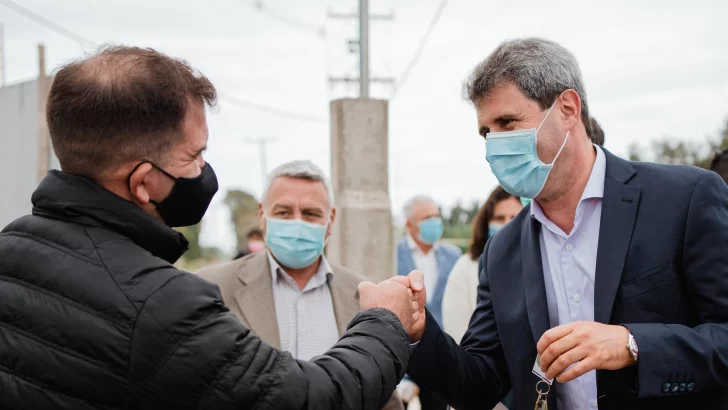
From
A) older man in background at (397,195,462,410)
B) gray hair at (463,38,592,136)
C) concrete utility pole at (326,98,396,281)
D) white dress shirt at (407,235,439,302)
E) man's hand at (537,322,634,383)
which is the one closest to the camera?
man's hand at (537,322,634,383)

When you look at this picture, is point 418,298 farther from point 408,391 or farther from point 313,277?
point 408,391

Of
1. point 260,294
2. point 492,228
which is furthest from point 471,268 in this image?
point 260,294

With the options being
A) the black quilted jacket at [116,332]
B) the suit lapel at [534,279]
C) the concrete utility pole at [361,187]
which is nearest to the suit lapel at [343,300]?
the suit lapel at [534,279]

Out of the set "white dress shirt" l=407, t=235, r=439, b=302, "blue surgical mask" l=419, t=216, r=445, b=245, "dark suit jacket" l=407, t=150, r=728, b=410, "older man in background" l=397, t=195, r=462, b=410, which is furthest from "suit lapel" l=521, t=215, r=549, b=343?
"blue surgical mask" l=419, t=216, r=445, b=245

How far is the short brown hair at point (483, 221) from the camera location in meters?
6.05

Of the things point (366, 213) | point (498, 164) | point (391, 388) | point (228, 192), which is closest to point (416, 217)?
point (366, 213)

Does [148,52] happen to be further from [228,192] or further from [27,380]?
[228,192]

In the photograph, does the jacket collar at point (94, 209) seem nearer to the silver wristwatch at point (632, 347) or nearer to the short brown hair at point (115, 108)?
the short brown hair at point (115, 108)

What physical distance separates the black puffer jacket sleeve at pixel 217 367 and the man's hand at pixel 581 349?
0.58 metres

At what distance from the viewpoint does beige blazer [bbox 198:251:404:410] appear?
4.08 metres

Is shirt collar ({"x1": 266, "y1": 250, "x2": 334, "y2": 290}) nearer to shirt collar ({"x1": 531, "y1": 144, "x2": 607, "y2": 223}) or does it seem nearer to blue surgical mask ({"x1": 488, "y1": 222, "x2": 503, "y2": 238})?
shirt collar ({"x1": 531, "y1": 144, "x2": 607, "y2": 223})

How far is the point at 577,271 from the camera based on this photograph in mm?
2709

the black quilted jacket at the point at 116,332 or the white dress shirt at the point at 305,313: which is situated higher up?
the black quilted jacket at the point at 116,332

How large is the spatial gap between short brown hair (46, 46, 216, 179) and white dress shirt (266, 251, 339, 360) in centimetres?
228
